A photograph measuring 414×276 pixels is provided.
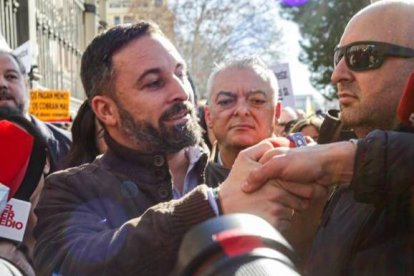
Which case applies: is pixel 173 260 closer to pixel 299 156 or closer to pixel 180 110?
pixel 299 156

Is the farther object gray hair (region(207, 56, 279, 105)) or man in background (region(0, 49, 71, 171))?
man in background (region(0, 49, 71, 171))

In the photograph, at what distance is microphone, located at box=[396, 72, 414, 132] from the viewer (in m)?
1.32

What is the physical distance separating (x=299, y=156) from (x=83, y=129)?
2.04 metres

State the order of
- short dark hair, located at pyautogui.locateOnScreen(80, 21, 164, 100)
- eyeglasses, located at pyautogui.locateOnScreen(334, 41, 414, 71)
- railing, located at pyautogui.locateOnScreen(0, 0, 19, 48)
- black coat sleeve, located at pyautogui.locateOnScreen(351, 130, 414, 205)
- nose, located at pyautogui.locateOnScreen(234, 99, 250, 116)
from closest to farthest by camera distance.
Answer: black coat sleeve, located at pyautogui.locateOnScreen(351, 130, 414, 205) < eyeglasses, located at pyautogui.locateOnScreen(334, 41, 414, 71) < short dark hair, located at pyautogui.locateOnScreen(80, 21, 164, 100) < nose, located at pyautogui.locateOnScreen(234, 99, 250, 116) < railing, located at pyautogui.locateOnScreen(0, 0, 19, 48)

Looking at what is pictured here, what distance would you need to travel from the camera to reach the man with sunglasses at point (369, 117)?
1389mm

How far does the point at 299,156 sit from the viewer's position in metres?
1.23

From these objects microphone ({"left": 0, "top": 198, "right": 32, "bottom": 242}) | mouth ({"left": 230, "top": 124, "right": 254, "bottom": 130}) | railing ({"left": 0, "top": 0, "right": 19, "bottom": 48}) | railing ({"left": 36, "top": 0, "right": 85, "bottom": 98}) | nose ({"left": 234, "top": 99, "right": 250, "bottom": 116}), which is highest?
nose ({"left": 234, "top": 99, "right": 250, "bottom": 116})

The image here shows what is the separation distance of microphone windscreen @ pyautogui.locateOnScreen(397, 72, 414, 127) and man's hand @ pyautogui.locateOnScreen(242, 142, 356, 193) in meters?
0.20

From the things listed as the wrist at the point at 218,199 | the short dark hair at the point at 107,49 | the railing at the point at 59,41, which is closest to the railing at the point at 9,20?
the railing at the point at 59,41

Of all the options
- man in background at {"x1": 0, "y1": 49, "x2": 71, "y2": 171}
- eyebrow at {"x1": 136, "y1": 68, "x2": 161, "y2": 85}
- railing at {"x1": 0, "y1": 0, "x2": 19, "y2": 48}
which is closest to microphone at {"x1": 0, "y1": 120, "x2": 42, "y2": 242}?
eyebrow at {"x1": 136, "y1": 68, "x2": 161, "y2": 85}

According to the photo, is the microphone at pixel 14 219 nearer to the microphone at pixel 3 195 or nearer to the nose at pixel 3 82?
the microphone at pixel 3 195

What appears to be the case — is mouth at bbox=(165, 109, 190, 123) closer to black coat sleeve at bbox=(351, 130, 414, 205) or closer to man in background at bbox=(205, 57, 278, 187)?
black coat sleeve at bbox=(351, 130, 414, 205)

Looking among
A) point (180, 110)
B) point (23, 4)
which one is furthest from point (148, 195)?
point (23, 4)

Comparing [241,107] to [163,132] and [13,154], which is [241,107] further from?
[163,132]
